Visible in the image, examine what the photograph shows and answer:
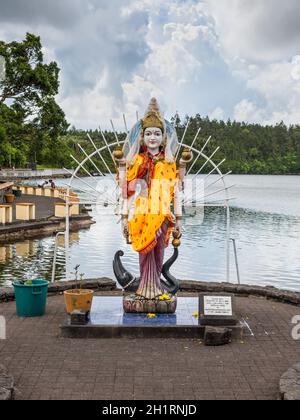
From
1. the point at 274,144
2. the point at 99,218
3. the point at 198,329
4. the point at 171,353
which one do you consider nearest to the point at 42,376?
the point at 171,353

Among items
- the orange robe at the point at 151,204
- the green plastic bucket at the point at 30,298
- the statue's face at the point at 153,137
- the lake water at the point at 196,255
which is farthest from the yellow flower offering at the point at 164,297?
the lake water at the point at 196,255

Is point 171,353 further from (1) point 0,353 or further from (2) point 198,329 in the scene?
(1) point 0,353

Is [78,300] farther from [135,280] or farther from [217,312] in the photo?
[217,312]

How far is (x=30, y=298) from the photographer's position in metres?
9.49

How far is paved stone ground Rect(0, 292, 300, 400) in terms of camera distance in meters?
6.37

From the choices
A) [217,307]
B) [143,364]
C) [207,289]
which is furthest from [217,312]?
[207,289]

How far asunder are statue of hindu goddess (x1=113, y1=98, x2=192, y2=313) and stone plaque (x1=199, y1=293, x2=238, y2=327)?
806 mm

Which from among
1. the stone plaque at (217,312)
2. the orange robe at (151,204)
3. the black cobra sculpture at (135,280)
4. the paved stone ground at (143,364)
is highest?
the orange robe at (151,204)

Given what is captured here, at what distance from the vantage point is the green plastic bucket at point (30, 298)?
30.8 feet

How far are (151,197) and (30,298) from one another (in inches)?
99.7

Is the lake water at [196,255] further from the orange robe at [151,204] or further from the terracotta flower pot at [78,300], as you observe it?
the terracotta flower pot at [78,300]

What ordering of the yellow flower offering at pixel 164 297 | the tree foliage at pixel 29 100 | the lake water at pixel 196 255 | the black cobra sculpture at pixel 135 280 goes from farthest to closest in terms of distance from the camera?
the tree foliage at pixel 29 100, the lake water at pixel 196 255, the black cobra sculpture at pixel 135 280, the yellow flower offering at pixel 164 297
